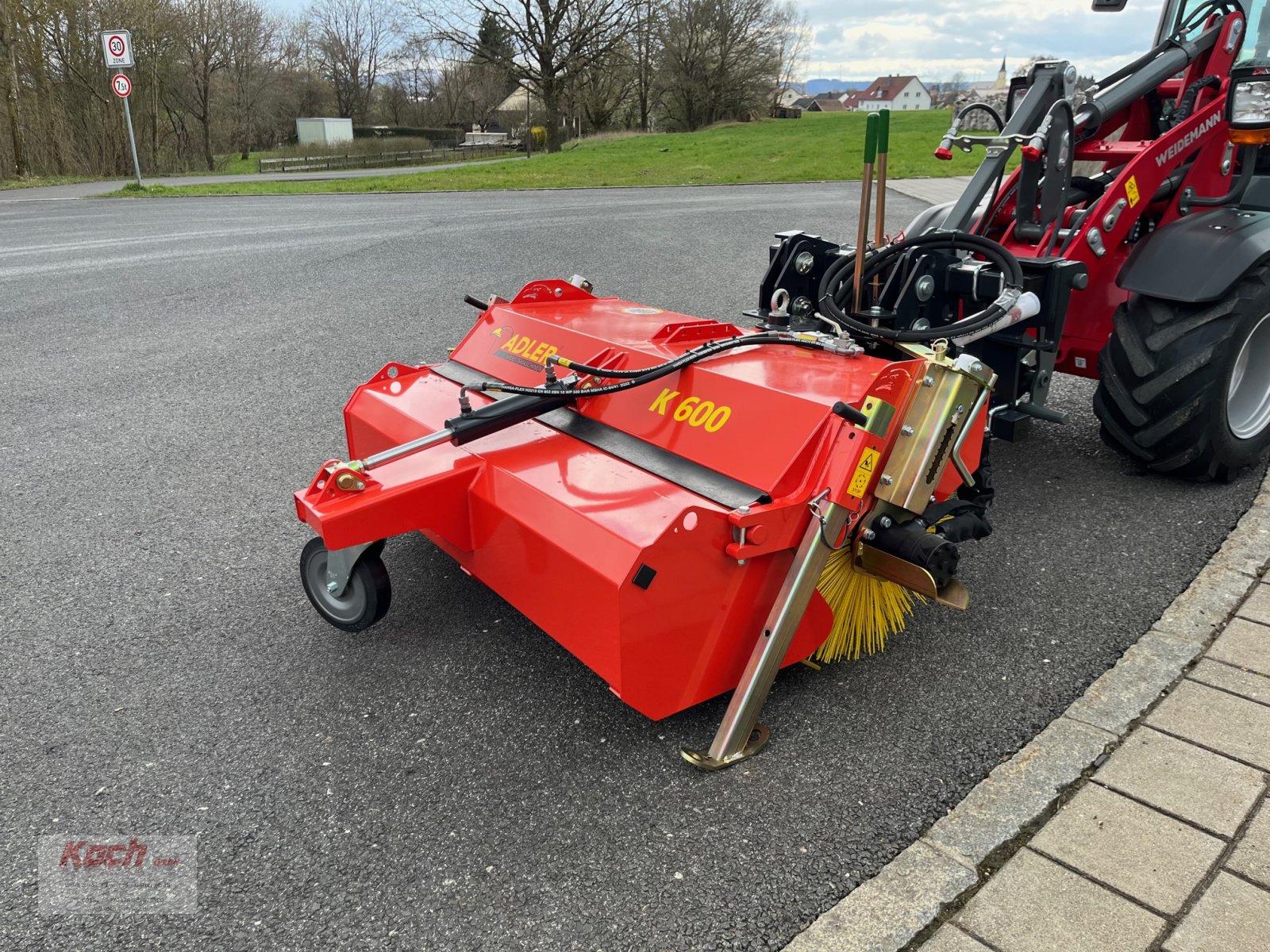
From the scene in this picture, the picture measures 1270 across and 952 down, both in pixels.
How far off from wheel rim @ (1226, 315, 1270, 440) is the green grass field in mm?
13914

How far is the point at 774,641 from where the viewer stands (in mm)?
Result: 2152

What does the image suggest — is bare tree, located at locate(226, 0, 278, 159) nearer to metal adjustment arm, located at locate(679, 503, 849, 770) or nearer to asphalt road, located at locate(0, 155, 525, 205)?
asphalt road, located at locate(0, 155, 525, 205)

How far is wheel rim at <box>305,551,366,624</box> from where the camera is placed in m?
2.61

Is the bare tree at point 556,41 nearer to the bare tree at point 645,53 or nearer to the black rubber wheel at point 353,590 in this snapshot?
the bare tree at point 645,53

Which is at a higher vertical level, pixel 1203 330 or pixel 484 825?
pixel 1203 330

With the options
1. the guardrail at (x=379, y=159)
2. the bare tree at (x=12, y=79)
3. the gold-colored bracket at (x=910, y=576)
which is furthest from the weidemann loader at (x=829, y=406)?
the guardrail at (x=379, y=159)

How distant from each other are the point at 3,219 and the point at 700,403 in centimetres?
1406

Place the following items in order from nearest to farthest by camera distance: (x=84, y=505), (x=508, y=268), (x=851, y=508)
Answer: (x=851, y=508) < (x=84, y=505) < (x=508, y=268)

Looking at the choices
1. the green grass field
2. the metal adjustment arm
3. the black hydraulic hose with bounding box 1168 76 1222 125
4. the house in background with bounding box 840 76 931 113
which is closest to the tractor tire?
the black hydraulic hose with bounding box 1168 76 1222 125

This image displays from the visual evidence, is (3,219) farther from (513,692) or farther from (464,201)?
(513,692)

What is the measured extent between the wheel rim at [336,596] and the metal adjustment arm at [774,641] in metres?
1.05

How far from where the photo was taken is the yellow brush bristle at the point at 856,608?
2400 mm

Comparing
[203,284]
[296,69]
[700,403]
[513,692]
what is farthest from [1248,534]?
[296,69]

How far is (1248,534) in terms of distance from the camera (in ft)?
10.7
